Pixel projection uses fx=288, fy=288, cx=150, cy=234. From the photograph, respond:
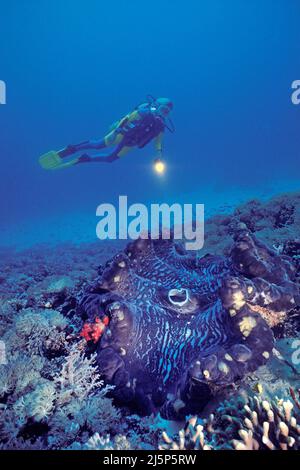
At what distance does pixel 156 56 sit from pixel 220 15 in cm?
3119

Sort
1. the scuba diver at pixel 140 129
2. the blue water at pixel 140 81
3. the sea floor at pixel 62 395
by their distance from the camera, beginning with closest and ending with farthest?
the sea floor at pixel 62 395 < the scuba diver at pixel 140 129 < the blue water at pixel 140 81

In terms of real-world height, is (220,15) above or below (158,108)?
above

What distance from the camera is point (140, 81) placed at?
5221 inches

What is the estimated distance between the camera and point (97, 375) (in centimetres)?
251

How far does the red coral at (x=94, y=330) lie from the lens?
2.96 metres

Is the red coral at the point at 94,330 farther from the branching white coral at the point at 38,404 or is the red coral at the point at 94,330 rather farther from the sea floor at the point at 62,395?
the branching white coral at the point at 38,404

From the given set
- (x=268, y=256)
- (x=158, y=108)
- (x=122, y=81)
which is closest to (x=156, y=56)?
(x=122, y=81)

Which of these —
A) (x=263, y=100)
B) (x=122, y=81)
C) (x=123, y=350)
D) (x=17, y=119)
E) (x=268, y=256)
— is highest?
(x=122, y=81)

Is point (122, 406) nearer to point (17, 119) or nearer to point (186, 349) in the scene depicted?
point (186, 349)

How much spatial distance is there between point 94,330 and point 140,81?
148206 millimetres

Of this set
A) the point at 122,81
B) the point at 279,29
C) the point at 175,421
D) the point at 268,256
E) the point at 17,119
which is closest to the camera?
the point at 175,421

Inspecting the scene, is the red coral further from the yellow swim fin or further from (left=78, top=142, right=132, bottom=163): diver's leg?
the yellow swim fin

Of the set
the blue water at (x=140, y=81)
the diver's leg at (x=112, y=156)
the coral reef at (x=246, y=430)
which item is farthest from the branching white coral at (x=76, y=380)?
the blue water at (x=140, y=81)

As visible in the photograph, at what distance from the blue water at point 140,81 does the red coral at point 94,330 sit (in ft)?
300
